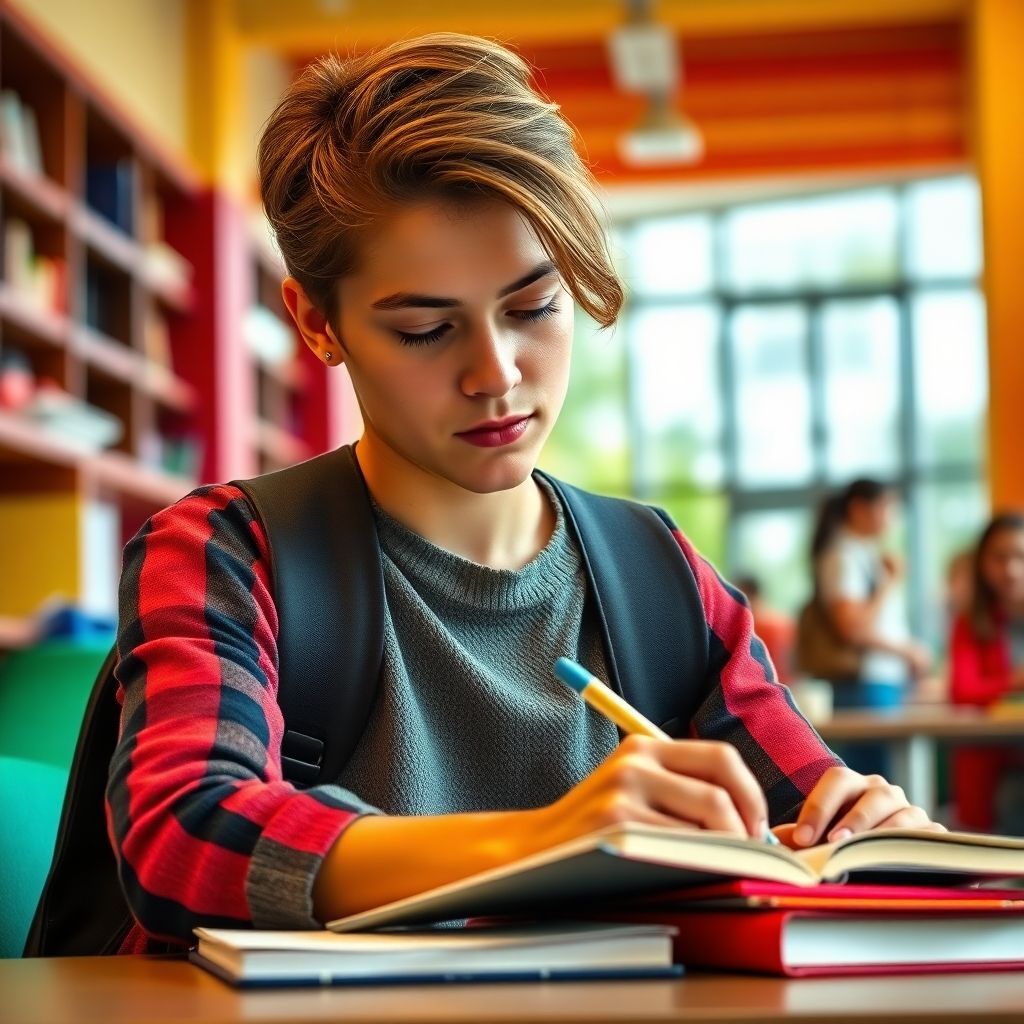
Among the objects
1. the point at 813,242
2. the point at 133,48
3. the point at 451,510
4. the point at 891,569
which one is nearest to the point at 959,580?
the point at 891,569

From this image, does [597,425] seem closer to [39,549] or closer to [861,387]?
[861,387]

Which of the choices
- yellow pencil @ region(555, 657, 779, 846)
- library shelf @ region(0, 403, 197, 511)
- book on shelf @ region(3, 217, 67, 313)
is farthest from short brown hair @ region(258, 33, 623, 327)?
book on shelf @ region(3, 217, 67, 313)

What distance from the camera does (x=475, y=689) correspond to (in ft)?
3.81

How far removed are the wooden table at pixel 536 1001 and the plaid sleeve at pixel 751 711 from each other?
0.40 m

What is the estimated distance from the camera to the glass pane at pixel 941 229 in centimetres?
1079

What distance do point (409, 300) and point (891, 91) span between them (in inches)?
299

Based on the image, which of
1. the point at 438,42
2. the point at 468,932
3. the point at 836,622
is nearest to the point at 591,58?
the point at 836,622

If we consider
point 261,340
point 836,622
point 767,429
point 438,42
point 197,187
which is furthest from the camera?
point 767,429

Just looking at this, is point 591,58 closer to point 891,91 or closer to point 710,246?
point 891,91

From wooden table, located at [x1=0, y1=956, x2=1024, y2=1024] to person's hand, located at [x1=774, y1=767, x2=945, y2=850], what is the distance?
0.66 feet

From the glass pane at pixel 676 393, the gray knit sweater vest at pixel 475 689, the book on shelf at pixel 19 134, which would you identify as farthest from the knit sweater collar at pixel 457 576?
the glass pane at pixel 676 393

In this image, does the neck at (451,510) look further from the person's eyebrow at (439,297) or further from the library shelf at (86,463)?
the library shelf at (86,463)

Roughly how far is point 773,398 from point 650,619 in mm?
10035

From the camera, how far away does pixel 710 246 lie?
11391 mm
